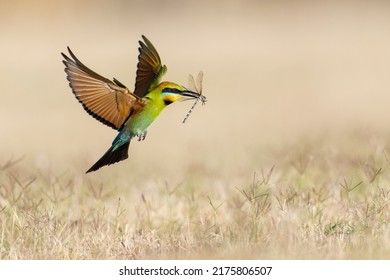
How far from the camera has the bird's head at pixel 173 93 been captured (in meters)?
6.21

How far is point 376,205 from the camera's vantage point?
265 inches

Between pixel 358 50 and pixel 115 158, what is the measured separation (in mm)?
13208

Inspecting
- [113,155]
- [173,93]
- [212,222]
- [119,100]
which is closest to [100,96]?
[119,100]

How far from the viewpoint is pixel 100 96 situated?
641 cm

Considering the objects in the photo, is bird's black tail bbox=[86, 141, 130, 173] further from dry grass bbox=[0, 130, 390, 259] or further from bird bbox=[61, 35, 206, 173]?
dry grass bbox=[0, 130, 390, 259]

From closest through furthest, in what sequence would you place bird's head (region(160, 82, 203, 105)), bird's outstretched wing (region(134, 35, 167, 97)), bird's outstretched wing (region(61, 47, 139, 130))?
bird's head (region(160, 82, 203, 105)) → bird's outstretched wing (region(61, 47, 139, 130)) → bird's outstretched wing (region(134, 35, 167, 97))

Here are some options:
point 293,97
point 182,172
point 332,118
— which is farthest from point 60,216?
point 293,97

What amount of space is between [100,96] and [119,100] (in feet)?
0.45

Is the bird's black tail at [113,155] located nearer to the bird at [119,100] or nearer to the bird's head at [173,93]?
the bird at [119,100]

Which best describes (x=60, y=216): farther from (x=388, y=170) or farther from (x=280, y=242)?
(x=388, y=170)

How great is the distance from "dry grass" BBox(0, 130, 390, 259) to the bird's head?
2.56 feet

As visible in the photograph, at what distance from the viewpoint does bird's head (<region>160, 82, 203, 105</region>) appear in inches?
245

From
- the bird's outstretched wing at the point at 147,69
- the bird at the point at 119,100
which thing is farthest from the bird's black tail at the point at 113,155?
the bird's outstretched wing at the point at 147,69

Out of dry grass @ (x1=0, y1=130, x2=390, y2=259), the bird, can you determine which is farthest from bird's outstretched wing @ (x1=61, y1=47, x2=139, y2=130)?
dry grass @ (x1=0, y1=130, x2=390, y2=259)
